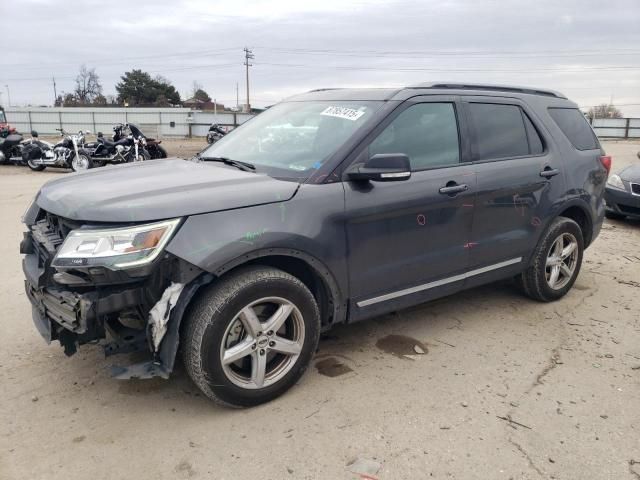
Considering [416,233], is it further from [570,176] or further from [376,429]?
[570,176]

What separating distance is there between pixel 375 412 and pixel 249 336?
833mm

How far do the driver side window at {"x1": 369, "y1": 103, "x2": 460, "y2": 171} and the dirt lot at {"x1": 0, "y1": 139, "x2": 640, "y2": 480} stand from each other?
4.43ft

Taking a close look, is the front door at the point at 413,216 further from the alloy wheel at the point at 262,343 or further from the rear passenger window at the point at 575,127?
the rear passenger window at the point at 575,127

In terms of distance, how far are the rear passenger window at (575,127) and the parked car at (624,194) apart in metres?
3.95

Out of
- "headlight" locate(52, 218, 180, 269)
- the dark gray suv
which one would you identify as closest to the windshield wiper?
the dark gray suv

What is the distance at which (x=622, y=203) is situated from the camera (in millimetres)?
8430

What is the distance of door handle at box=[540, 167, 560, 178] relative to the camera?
4348 mm

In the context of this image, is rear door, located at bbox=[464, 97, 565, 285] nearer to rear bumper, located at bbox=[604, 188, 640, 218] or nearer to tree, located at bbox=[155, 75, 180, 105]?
rear bumper, located at bbox=[604, 188, 640, 218]

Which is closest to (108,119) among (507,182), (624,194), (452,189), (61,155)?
(61,155)

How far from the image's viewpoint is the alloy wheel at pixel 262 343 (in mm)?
2900

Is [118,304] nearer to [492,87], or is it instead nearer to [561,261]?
[492,87]

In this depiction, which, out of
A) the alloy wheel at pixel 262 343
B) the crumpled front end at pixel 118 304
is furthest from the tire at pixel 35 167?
the alloy wheel at pixel 262 343

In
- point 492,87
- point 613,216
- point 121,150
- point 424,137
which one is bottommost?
point 613,216

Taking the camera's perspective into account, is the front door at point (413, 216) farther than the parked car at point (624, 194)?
No
